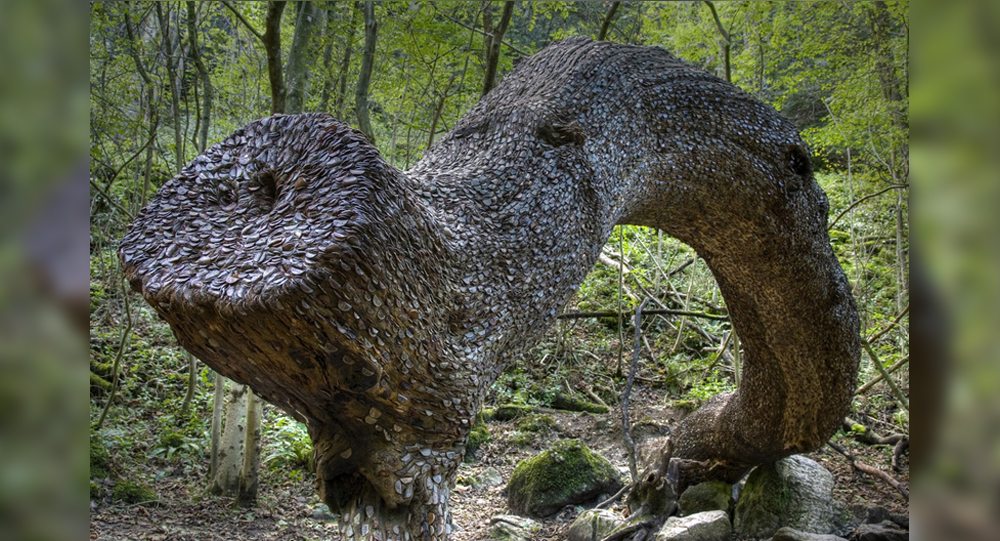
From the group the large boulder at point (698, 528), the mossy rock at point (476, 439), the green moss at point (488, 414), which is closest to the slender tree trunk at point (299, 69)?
the mossy rock at point (476, 439)

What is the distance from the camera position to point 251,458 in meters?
4.01

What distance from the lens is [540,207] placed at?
2285 millimetres

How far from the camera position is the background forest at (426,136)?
4668 mm

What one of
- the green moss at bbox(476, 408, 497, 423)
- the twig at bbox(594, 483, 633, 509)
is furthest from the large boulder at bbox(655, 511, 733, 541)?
the green moss at bbox(476, 408, 497, 423)

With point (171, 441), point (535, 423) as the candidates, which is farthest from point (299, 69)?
point (535, 423)

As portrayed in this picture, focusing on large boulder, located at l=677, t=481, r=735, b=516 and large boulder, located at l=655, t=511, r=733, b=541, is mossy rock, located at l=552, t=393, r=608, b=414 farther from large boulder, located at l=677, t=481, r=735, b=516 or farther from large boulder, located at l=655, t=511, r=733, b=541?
large boulder, located at l=655, t=511, r=733, b=541

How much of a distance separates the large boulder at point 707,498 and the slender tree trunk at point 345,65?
411 centimetres

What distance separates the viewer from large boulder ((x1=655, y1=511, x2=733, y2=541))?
3510 millimetres

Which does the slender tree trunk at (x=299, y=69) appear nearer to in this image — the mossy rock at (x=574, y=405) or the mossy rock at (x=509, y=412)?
the mossy rock at (x=509, y=412)

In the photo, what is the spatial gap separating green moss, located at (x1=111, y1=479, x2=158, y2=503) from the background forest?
1cm

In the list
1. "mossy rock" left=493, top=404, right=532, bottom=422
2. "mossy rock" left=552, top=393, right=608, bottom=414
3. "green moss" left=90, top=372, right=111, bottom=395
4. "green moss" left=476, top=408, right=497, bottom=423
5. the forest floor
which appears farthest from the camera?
"mossy rock" left=552, top=393, right=608, bottom=414
